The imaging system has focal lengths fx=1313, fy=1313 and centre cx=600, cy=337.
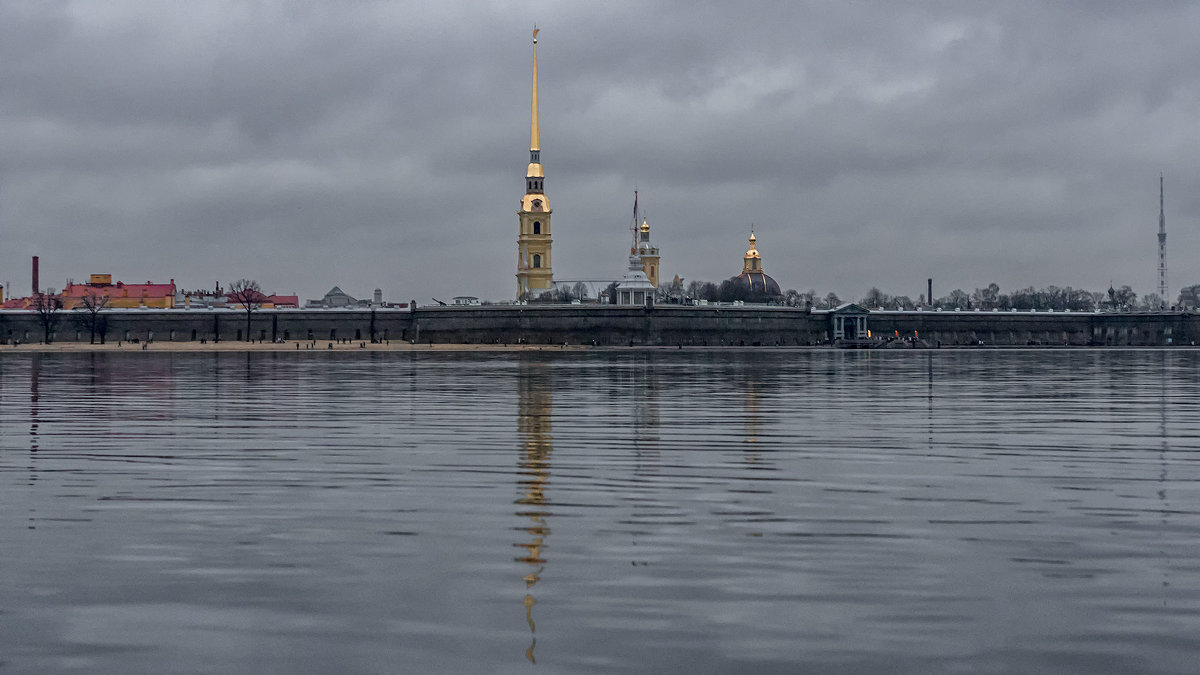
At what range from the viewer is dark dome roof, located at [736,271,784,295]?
595 feet

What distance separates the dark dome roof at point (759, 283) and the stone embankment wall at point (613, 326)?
41925 millimetres

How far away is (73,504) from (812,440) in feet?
36.4

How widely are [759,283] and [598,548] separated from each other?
173947 millimetres

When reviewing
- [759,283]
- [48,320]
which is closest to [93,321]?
[48,320]

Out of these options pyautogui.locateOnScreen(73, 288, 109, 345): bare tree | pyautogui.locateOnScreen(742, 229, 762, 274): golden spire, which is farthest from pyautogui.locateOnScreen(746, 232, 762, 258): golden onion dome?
pyautogui.locateOnScreen(73, 288, 109, 345): bare tree

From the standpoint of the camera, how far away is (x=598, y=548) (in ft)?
33.9

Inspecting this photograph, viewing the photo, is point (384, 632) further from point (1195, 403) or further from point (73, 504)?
point (1195, 403)

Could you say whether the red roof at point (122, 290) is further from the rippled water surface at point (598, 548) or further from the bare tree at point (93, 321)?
the rippled water surface at point (598, 548)

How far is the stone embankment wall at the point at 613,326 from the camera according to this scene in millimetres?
123312

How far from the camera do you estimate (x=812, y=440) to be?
20.1 meters

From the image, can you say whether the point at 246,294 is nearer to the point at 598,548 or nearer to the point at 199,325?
the point at 199,325

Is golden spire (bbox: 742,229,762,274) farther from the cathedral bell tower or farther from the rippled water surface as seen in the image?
the rippled water surface

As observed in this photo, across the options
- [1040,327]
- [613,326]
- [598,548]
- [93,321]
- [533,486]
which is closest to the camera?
[598,548]

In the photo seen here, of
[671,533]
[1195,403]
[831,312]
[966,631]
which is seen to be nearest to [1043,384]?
[1195,403]
